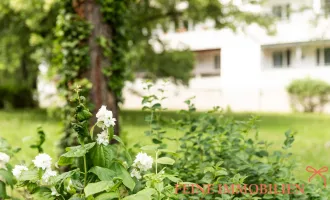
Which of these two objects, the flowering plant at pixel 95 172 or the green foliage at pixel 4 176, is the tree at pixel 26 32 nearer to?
the green foliage at pixel 4 176

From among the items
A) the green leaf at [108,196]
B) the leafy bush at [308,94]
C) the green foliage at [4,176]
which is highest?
the green leaf at [108,196]

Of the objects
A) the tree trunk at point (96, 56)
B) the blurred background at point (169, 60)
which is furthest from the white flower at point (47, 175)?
the tree trunk at point (96, 56)

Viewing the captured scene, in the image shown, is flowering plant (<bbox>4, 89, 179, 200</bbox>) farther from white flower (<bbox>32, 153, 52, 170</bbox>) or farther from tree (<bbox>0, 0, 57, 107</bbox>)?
tree (<bbox>0, 0, 57, 107</bbox>)

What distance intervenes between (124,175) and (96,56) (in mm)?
3096

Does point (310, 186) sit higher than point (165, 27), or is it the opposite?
point (165, 27)

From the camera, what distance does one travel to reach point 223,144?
120 inches

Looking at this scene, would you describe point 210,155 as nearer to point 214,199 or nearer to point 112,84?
point 214,199

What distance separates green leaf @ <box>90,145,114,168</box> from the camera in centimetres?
215

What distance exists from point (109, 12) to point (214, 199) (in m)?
3.02

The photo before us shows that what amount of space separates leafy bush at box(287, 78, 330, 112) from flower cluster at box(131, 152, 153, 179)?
2195cm

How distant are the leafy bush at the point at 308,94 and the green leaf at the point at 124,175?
Result: 22.1 meters

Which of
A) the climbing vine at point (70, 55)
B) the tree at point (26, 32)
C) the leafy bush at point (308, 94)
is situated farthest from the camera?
the leafy bush at point (308, 94)

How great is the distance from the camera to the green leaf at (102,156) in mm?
2146

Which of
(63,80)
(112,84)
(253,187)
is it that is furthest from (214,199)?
(63,80)
